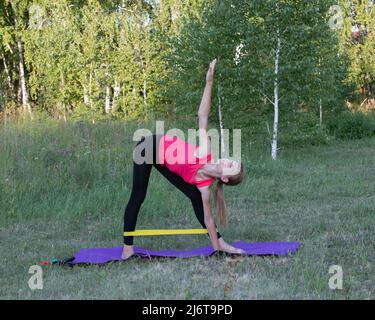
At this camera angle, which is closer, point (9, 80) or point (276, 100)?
point (276, 100)

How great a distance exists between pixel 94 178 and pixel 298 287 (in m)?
5.31

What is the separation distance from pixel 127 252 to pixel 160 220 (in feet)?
5.92

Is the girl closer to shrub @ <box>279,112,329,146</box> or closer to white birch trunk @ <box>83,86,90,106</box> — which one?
shrub @ <box>279,112,329,146</box>

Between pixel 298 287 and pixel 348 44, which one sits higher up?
pixel 348 44

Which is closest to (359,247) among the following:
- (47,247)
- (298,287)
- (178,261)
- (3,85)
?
(298,287)

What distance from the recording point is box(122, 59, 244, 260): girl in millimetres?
4895

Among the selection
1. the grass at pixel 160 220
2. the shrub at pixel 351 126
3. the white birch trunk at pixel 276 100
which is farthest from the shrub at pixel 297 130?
the shrub at pixel 351 126

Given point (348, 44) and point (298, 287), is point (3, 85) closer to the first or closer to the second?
point (348, 44)

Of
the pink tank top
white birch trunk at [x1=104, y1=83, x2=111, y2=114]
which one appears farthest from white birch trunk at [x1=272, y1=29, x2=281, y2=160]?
white birch trunk at [x1=104, y1=83, x2=111, y2=114]

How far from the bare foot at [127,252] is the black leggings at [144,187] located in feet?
0.17

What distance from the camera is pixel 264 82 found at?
1264 centimetres

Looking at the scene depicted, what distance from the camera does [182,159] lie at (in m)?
4.98

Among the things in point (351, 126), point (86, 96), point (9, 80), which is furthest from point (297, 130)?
point (9, 80)

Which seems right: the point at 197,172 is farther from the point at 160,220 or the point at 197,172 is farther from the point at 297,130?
the point at 297,130
